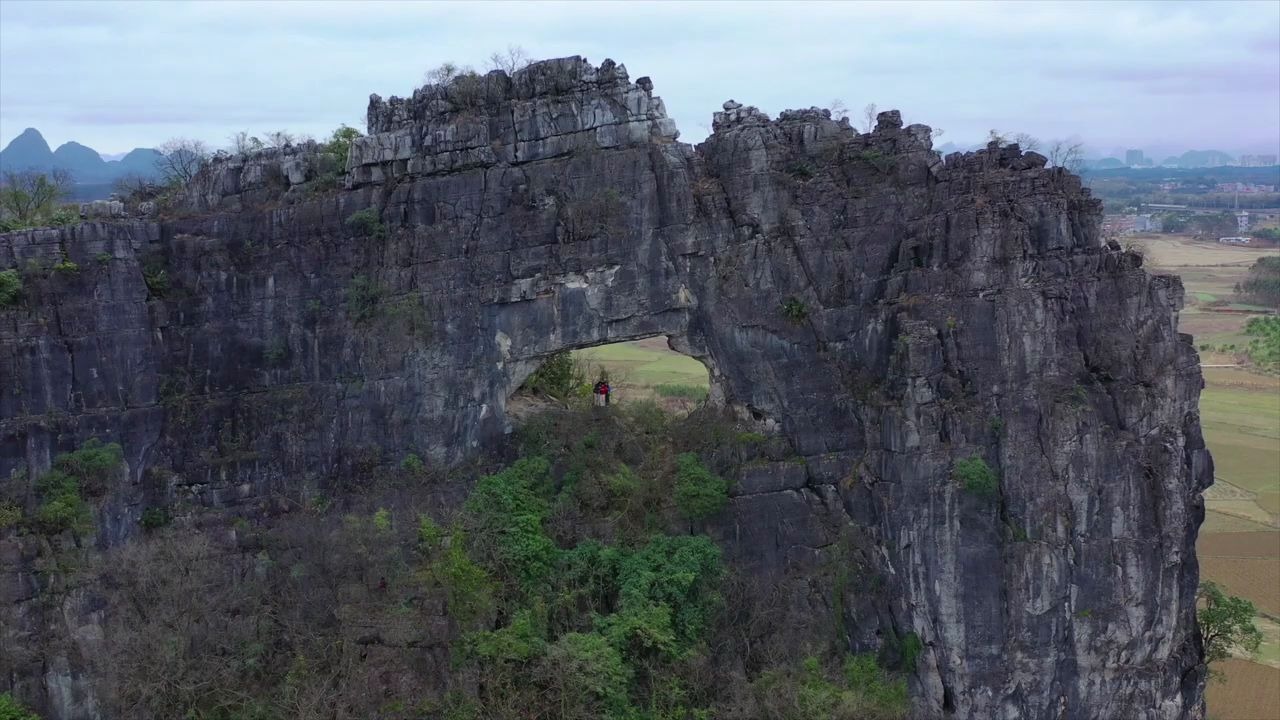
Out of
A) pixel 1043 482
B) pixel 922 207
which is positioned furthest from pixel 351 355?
pixel 1043 482

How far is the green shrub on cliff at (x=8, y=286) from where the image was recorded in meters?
18.4

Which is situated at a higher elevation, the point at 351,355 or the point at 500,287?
the point at 500,287

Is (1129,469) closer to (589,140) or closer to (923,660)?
(923,660)

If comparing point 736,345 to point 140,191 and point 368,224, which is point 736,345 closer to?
point 368,224

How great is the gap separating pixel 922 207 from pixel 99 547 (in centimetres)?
1734

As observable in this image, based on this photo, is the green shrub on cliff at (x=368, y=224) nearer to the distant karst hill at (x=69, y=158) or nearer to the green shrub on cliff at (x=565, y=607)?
the green shrub on cliff at (x=565, y=607)

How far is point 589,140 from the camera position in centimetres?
1945

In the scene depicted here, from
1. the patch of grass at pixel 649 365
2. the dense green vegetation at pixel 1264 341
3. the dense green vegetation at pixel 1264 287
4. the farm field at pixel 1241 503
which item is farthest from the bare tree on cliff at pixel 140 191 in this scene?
the dense green vegetation at pixel 1264 287

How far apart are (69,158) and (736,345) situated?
89.9 meters

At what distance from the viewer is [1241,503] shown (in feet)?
116

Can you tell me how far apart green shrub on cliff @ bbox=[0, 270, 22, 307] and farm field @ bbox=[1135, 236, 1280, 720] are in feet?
76.3

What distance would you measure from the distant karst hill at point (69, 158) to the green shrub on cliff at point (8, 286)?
6402 cm

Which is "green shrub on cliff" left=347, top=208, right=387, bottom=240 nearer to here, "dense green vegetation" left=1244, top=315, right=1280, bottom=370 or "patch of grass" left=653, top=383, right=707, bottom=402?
"patch of grass" left=653, top=383, right=707, bottom=402

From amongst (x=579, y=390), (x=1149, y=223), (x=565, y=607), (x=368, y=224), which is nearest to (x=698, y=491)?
(x=565, y=607)
